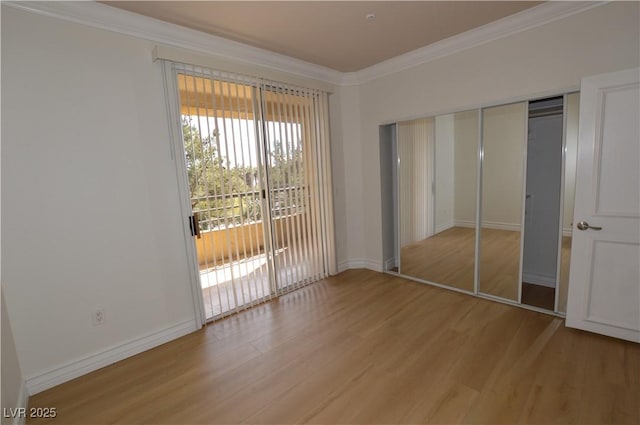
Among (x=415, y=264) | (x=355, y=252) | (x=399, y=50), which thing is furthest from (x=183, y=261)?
(x=399, y=50)

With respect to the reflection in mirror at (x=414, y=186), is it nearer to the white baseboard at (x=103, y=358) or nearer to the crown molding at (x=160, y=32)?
the crown molding at (x=160, y=32)

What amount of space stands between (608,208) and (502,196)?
0.81 meters

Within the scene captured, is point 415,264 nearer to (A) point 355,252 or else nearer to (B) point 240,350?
(A) point 355,252

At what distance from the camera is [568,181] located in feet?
8.43

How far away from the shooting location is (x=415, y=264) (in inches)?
152

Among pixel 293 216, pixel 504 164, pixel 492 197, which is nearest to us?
pixel 504 164

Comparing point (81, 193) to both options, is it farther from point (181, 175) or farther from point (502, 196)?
point (502, 196)

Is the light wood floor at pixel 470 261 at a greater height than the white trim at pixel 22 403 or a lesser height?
greater

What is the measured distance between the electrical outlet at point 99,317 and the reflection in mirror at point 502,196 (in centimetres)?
365

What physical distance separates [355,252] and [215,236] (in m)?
2.19

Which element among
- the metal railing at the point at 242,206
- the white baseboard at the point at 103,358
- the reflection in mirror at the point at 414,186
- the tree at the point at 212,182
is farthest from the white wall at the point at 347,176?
the white baseboard at the point at 103,358

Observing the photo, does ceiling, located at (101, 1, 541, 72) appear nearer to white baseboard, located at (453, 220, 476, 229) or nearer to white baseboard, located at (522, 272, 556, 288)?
white baseboard, located at (453, 220, 476, 229)

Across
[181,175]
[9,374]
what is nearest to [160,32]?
[181,175]

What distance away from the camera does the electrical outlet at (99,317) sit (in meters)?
2.28
